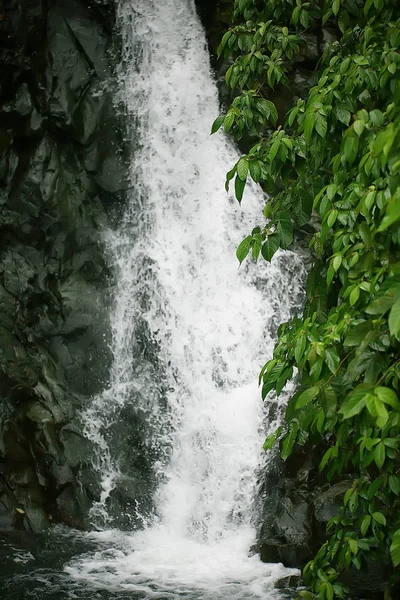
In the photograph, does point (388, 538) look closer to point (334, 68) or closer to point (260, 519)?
point (334, 68)

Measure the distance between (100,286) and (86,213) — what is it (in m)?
0.86

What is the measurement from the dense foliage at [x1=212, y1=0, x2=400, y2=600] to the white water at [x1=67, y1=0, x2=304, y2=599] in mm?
2756

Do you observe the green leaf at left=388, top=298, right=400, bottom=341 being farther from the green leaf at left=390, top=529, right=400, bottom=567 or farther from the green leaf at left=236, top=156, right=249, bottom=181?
the green leaf at left=236, top=156, right=249, bottom=181

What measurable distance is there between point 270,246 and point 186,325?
4453 millimetres

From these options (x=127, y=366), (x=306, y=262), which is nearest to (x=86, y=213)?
(x=127, y=366)

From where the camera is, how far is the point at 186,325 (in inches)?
304

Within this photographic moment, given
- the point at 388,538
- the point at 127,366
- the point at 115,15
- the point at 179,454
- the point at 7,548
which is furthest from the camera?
the point at 115,15

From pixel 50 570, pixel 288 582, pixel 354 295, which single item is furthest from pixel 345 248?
pixel 50 570

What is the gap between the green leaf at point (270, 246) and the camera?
10.8ft

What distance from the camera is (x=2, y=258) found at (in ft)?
25.8

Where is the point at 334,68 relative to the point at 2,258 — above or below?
above

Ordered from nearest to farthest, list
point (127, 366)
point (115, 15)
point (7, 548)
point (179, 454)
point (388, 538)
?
1. point (388, 538)
2. point (7, 548)
3. point (179, 454)
4. point (127, 366)
5. point (115, 15)

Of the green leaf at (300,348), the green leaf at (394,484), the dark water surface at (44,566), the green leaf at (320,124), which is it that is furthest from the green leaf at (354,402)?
the dark water surface at (44,566)

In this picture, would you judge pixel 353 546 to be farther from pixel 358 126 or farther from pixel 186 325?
pixel 186 325
